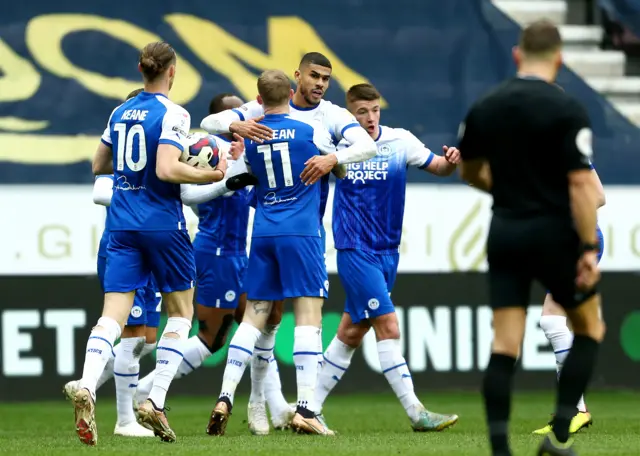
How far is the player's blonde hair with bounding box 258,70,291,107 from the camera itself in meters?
7.77

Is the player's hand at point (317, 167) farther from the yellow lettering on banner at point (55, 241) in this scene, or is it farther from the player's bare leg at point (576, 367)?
the yellow lettering on banner at point (55, 241)

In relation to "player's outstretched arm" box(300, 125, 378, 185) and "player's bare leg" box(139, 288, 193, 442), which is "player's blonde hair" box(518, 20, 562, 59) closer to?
"player's outstretched arm" box(300, 125, 378, 185)

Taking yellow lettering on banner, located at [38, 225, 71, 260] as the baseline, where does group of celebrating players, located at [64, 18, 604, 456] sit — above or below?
above

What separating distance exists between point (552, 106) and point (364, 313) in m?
3.23

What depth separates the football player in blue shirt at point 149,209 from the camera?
23.7 ft

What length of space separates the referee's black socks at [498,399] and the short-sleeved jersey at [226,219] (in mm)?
3764

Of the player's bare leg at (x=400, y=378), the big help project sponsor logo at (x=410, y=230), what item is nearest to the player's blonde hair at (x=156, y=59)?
the player's bare leg at (x=400, y=378)

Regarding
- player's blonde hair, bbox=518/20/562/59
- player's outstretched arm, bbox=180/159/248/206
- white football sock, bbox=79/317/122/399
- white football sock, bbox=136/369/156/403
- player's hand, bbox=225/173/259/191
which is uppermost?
player's blonde hair, bbox=518/20/562/59

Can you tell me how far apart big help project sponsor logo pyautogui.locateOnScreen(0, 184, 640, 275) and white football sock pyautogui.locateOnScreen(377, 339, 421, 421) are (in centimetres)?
419

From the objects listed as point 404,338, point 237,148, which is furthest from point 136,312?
point 404,338

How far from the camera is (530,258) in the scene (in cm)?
545

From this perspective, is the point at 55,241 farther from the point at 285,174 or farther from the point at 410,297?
the point at 285,174

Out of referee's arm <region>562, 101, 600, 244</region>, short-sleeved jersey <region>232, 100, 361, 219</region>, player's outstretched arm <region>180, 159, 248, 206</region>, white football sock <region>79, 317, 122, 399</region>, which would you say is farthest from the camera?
player's outstretched arm <region>180, 159, 248, 206</region>

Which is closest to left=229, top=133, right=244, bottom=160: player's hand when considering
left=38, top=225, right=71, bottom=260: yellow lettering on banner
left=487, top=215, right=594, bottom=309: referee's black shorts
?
left=487, top=215, right=594, bottom=309: referee's black shorts
